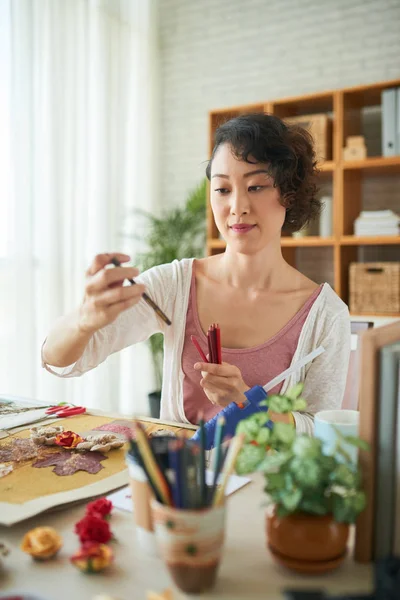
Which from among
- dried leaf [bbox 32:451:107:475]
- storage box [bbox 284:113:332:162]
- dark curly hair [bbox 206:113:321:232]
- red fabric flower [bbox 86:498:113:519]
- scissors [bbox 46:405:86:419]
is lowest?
dried leaf [bbox 32:451:107:475]

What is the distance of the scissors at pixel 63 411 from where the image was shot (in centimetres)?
135

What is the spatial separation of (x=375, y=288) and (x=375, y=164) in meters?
0.69

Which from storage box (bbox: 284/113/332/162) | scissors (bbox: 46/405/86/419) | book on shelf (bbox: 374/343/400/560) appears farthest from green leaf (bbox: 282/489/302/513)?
storage box (bbox: 284/113/332/162)

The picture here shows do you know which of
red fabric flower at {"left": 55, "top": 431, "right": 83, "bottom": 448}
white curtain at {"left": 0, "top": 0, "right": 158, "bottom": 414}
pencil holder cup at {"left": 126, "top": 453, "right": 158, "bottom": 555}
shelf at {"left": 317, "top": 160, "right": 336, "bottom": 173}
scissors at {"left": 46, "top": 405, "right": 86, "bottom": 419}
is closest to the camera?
pencil holder cup at {"left": 126, "top": 453, "right": 158, "bottom": 555}

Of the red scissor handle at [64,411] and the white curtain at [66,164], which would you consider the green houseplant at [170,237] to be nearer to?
the white curtain at [66,164]

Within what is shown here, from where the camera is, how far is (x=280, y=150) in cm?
139

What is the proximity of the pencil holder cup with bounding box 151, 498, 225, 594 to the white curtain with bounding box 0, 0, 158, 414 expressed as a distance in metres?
2.67

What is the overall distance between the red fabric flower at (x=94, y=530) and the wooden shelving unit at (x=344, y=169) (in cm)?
275

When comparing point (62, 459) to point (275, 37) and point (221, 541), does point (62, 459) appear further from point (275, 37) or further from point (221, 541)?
point (275, 37)

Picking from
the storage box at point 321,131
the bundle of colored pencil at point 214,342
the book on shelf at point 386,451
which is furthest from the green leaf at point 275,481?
the storage box at point 321,131

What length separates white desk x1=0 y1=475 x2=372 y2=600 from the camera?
0.62 meters

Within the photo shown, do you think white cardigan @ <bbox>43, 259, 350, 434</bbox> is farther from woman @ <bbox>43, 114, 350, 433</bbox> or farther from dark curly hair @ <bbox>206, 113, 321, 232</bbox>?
dark curly hair @ <bbox>206, 113, 321, 232</bbox>

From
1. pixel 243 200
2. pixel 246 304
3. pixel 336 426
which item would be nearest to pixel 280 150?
pixel 243 200

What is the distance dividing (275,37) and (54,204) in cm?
190
